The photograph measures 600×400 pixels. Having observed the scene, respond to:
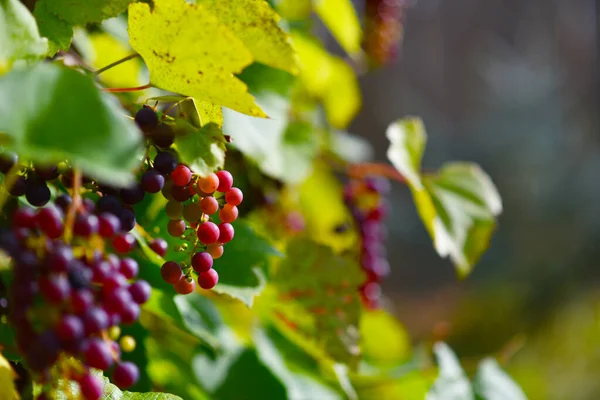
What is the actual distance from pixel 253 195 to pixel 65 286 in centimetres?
61

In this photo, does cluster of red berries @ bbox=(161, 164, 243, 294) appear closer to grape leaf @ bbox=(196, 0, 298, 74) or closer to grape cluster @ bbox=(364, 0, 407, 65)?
grape leaf @ bbox=(196, 0, 298, 74)

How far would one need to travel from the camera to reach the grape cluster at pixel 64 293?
28 centimetres

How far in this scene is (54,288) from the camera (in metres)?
0.28

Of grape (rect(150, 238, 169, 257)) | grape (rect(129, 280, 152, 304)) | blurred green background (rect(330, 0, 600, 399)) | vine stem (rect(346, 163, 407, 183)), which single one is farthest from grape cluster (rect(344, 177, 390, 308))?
grape (rect(129, 280, 152, 304))

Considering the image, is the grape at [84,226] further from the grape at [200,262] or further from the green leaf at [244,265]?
the green leaf at [244,265]

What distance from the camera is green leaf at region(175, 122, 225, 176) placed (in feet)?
1.24

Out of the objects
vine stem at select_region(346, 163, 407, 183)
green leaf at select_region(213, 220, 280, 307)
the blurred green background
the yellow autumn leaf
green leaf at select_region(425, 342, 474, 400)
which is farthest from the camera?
the blurred green background

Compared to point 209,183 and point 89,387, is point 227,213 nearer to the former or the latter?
point 209,183

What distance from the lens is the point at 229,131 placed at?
0.58 m

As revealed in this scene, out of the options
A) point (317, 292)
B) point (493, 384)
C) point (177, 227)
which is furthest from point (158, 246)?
point (493, 384)

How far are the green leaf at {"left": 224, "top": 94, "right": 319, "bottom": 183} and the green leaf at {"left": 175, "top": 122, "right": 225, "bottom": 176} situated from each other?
67 millimetres

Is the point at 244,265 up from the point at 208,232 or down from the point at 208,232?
down

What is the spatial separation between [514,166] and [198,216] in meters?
5.23

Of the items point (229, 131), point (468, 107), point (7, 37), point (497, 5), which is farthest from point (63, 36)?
point (497, 5)
